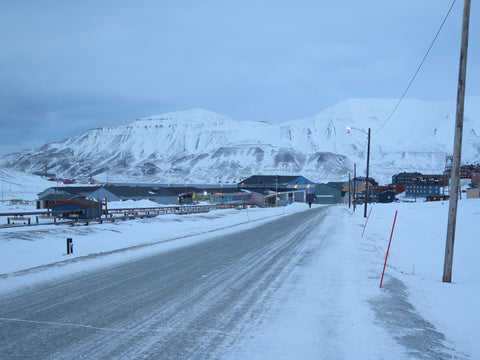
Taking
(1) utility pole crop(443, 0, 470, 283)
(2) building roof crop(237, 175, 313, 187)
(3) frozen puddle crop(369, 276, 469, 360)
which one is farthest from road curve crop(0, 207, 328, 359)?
(2) building roof crop(237, 175, 313, 187)

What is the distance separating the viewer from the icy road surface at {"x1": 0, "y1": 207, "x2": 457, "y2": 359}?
5.55 meters

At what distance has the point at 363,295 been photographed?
8.68m

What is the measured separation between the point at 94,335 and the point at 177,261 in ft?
23.1

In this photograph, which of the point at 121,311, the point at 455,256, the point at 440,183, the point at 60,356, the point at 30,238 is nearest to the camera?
the point at 60,356

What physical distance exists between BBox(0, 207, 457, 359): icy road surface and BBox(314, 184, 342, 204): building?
104008mm

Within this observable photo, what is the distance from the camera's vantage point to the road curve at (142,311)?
5.57 metres

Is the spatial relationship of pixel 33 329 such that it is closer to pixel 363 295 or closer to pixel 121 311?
pixel 121 311

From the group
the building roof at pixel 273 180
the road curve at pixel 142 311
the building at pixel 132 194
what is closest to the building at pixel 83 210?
the road curve at pixel 142 311

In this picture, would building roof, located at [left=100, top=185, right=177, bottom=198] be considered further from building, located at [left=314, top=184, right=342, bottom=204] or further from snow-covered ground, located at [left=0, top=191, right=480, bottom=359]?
snow-covered ground, located at [left=0, top=191, right=480, bottom=359]

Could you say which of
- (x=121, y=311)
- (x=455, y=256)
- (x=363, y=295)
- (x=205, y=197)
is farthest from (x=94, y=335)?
(x=205, y=197)

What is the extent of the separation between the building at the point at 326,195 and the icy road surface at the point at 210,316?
104008 millimetres

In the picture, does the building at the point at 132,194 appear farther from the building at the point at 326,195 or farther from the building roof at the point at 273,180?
the building roof at the point at 273,180

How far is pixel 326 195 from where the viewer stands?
114812 millimetres

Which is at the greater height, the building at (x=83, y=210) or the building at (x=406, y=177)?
the building at (x=406, y=177)
